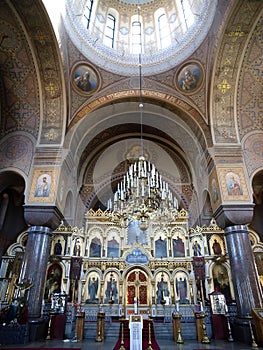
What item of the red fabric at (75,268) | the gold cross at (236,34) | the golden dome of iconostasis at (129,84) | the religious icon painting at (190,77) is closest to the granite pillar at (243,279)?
the golden dome of iconostasis at (129,84)

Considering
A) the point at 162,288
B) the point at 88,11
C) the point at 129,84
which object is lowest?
the point at 162,288

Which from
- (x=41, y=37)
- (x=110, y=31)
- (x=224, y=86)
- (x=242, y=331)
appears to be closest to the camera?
(x=242, y=331)

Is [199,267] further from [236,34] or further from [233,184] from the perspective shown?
[236,34]

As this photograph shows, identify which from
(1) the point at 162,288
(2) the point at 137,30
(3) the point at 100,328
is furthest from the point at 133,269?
(2) the point at 137,30

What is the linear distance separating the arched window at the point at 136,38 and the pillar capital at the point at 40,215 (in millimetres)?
8761

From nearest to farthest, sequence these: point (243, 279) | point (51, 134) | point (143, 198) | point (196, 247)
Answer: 1. point (143, 198)
2. point (243, 279)
3. point (51, 134)
4. point (196, 247)

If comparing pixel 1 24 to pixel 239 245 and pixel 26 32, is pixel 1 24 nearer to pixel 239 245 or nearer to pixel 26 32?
pixel 26 32

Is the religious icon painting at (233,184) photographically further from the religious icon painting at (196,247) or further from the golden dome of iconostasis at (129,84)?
the religious icon painting at (196,247)

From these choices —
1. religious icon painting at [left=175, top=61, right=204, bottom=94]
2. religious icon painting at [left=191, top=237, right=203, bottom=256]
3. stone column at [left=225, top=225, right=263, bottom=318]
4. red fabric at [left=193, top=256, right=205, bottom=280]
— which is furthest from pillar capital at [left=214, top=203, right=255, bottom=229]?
religious icon painting at [left=175, top=61, right=204, bottom=94]

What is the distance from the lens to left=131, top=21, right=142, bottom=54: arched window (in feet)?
39.2

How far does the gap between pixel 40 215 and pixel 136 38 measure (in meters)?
10.1

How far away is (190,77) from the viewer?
9.91 m

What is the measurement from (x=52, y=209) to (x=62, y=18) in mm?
7081

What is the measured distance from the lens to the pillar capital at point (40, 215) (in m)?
8.07
